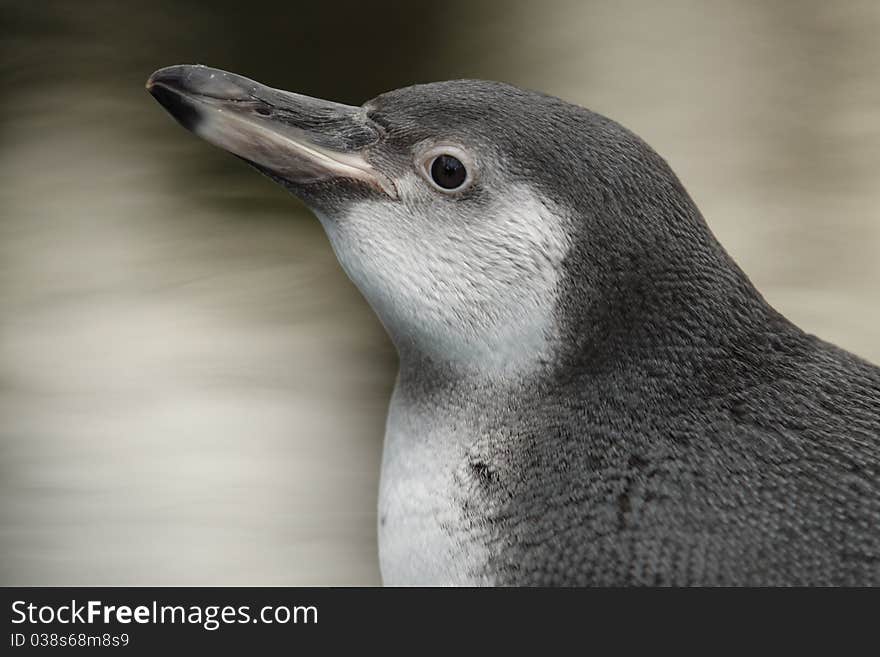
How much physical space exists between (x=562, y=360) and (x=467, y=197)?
20 cm

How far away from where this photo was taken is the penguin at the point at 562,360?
1354 mm

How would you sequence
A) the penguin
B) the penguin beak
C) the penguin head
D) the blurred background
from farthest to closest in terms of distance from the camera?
the blurred background < the penguin beak < the penguin head < the penguin

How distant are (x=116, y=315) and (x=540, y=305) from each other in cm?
224

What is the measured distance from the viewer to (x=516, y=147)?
1.49 meters

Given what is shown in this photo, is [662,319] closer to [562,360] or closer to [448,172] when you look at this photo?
[562,360]

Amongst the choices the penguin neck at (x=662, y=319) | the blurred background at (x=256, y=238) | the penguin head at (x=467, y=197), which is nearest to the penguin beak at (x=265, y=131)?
the penguin head at (x=467, y=197)

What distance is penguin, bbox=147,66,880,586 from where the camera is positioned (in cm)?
135

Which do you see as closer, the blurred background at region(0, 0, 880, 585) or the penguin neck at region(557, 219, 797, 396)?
the penguin neck at region(557, 219, 797, 396)

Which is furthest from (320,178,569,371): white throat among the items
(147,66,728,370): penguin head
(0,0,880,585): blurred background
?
(0,0,880,585): blurred background

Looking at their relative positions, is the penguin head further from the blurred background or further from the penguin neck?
the blurred background

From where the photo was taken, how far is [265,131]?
157 cm

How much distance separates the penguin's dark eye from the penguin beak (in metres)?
0.05

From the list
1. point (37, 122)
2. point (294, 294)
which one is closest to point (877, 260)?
point (294, 294)

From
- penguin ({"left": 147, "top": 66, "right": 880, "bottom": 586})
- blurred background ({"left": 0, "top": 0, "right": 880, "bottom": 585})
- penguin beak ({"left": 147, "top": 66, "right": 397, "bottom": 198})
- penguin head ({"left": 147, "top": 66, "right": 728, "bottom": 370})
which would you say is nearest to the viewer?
penguin ({"left": 147, "top": 66, "right": 880, "bottom": 586})
